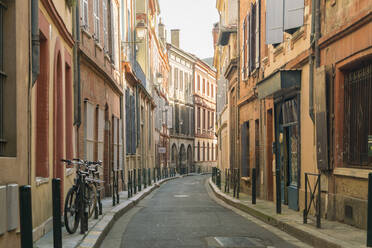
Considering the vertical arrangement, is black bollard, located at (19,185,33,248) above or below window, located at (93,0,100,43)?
below

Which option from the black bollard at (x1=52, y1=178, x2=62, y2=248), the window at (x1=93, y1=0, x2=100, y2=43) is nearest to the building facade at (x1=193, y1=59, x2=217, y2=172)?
the window at (x1=93, y1=0, x2=100, y2=43)

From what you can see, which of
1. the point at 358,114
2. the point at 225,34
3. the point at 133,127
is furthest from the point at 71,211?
the point at 225,34

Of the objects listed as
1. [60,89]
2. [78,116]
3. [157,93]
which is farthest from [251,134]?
[157,93]

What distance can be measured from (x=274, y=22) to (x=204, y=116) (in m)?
42.8

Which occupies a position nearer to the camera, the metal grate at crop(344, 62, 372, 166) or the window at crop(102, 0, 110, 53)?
the metal grate at crop(344, 62, 372, 166)

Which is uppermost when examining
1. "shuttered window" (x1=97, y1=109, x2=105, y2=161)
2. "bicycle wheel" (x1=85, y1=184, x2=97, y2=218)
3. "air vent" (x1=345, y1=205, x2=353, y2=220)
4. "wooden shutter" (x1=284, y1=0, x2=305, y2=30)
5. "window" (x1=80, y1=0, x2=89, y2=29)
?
"window" (x1=80, y1=0, x2=89, y2=29)

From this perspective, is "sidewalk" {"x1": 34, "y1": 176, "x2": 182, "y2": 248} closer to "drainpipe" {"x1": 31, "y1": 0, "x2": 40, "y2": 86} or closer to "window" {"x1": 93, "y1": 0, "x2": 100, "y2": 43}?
"drainpipe" {"x1": 31, "y1": 0, "x2": 40, "y2": 86}

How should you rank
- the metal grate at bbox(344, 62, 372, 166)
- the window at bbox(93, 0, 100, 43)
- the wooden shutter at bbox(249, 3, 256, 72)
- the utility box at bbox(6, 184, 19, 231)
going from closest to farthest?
1. the utility box at bbox(6, 184, 19, 231)
2. the metal grate at bbox(344, 62, 372, 166)
3. the window at bbox(93, 0, 100, 43)
4. the wooden shutter at bbox(249, 3, 256, 72)

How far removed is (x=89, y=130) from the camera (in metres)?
13.2

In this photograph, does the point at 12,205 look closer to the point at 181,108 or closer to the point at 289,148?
the point at 289,148

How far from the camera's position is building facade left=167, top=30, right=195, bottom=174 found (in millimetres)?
46406

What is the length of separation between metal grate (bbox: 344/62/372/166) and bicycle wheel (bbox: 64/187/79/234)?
4.52 meters

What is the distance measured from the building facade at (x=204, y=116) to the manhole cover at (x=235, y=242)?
41.4 metres

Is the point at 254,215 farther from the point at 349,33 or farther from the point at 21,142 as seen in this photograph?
the point at 21,142
